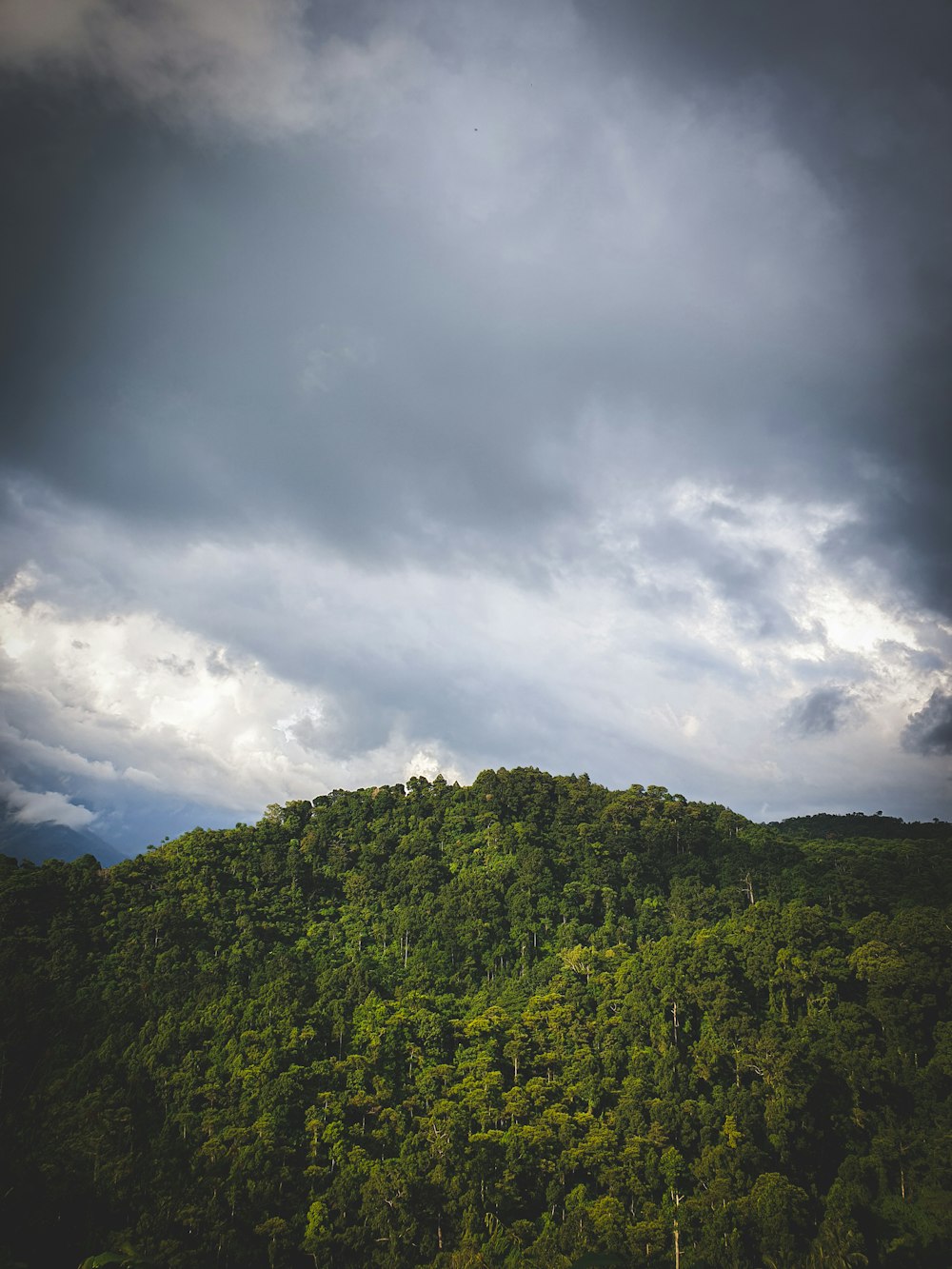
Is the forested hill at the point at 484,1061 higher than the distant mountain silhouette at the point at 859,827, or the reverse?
the distant mountain silhouette at the point at 859,827

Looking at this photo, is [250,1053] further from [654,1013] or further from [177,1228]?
[654,1013]

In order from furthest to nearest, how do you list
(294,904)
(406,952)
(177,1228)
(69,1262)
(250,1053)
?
(294,904) < (406,952) < (250,1053) < (177,1228) < (69,1262)

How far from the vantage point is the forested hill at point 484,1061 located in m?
Answer: 48.0

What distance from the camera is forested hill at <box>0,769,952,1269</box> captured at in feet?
157

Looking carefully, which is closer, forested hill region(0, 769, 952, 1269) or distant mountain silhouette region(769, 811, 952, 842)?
forested hill region(0, 769, 952, 1269)

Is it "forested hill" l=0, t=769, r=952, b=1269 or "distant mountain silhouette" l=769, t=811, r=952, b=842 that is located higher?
"distant mountain silhouette" l=769, t=811, r=952, b=842

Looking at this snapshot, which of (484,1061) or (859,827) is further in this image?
(859,827)

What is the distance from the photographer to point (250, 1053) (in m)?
64.2

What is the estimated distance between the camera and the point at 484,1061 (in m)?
65.9

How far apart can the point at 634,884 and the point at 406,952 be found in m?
33.9

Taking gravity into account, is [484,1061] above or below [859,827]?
below

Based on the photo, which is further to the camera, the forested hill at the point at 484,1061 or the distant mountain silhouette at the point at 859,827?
the distant mountain silhouette at the point at 859,827

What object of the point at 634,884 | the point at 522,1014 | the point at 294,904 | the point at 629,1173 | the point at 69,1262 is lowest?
the point at 69,1262

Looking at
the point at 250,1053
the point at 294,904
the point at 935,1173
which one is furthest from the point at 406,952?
the point at 935,1173
